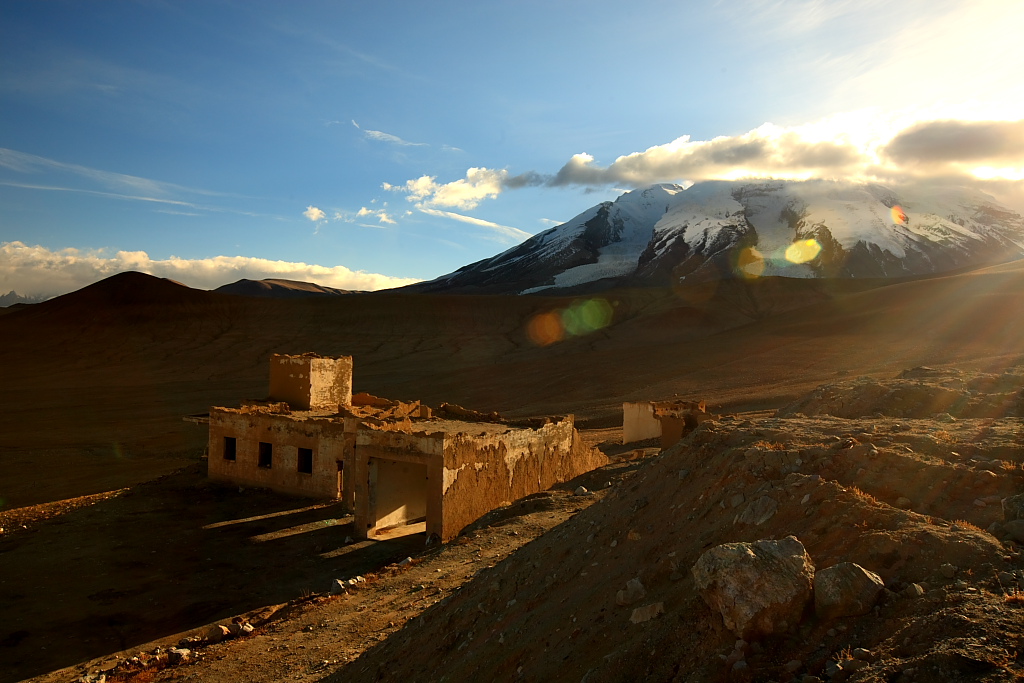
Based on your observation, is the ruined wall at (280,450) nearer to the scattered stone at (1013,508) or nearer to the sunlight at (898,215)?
the scattered stone at (1013,508)

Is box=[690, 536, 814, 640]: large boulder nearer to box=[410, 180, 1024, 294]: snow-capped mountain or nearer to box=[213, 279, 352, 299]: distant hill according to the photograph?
box=[410, 180, 1024, 294]: snow-capped mountain

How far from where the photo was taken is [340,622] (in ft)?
31.8

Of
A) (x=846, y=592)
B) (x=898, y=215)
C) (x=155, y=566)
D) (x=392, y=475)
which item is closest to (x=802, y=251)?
(x=898, y=215)

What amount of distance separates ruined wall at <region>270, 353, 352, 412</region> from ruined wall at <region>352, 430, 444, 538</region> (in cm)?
629

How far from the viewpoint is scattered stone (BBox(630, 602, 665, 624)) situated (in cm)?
502

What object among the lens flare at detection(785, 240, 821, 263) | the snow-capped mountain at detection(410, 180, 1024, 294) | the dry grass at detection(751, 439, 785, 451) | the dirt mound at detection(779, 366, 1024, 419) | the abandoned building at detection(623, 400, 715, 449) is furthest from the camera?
the lens flare at detection(785, 240, 821, 263)

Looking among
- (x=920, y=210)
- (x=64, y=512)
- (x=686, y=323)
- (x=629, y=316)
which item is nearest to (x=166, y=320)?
(x=629, y=316)

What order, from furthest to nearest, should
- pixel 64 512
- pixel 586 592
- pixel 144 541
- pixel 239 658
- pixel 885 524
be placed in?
1. pixel 64 512
2. pixel 144 541
3. pixel 239 658
4. pixel 586 592
5. pixel 885 524

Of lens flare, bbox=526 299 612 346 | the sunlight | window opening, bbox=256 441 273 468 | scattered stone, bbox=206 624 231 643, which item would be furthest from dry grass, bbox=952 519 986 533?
the sunlight

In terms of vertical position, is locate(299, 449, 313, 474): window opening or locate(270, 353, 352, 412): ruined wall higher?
locate(270, 353, 352, 412): ruined wall

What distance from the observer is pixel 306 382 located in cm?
2234

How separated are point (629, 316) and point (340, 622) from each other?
66836 millimetres

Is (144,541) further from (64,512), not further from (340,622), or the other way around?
(340,622)

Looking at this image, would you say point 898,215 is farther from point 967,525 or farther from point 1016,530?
point 1016,530
